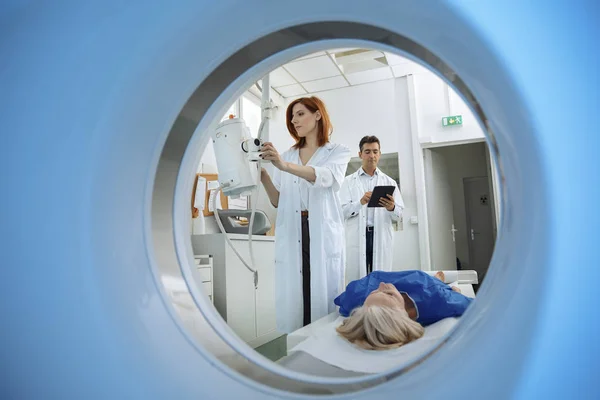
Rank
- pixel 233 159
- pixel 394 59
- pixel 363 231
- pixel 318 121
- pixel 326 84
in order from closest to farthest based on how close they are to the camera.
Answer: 1. pixel 233 159
2. pixel 318 121
3. pixel 363 231
4. pixel 394 59
5. pixel 326 84

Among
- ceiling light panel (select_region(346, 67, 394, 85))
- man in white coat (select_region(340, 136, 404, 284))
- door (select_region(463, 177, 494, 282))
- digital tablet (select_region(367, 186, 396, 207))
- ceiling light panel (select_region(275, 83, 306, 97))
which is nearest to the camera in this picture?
digital tablet (select_region(367, 186, 396, 207))

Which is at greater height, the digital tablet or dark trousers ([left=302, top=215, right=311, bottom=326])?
the digital tablet

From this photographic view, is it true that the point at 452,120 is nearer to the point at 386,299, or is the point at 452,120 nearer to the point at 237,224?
the point at 237,224

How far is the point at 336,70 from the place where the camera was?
13.3 ft

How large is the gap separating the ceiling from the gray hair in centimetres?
278

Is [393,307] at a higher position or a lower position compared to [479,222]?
lower

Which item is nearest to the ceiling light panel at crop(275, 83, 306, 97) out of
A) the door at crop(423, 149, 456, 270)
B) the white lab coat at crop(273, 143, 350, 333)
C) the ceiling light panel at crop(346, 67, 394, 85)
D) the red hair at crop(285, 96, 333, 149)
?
the ceiling light panel at crop(346, 67, 394, 85)

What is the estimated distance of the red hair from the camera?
1.72m

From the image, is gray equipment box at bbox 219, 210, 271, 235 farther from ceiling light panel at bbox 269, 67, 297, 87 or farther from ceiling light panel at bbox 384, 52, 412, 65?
ceiling light panel at bbox 384, 52, 412, 65

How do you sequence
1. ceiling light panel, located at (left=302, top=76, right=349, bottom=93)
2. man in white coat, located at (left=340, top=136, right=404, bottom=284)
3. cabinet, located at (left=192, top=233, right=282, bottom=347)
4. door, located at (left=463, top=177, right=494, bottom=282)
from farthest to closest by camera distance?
door, located at (left=463, top=177, right=494, bottom=282), ceiling light panel, located at (left=302, top=76, right=349, bottom=93), man in white coat, located at (left=340, top=136, right=404, bottom=284), cabinet, located at (left=192, top=233, right=282, bottom=347)

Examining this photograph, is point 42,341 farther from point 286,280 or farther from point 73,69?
point 286,280

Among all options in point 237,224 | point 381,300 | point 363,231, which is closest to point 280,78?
point 237,224

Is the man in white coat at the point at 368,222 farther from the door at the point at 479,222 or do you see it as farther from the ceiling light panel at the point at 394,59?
the door at the point at 479,222

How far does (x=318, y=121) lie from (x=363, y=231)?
1.00m
